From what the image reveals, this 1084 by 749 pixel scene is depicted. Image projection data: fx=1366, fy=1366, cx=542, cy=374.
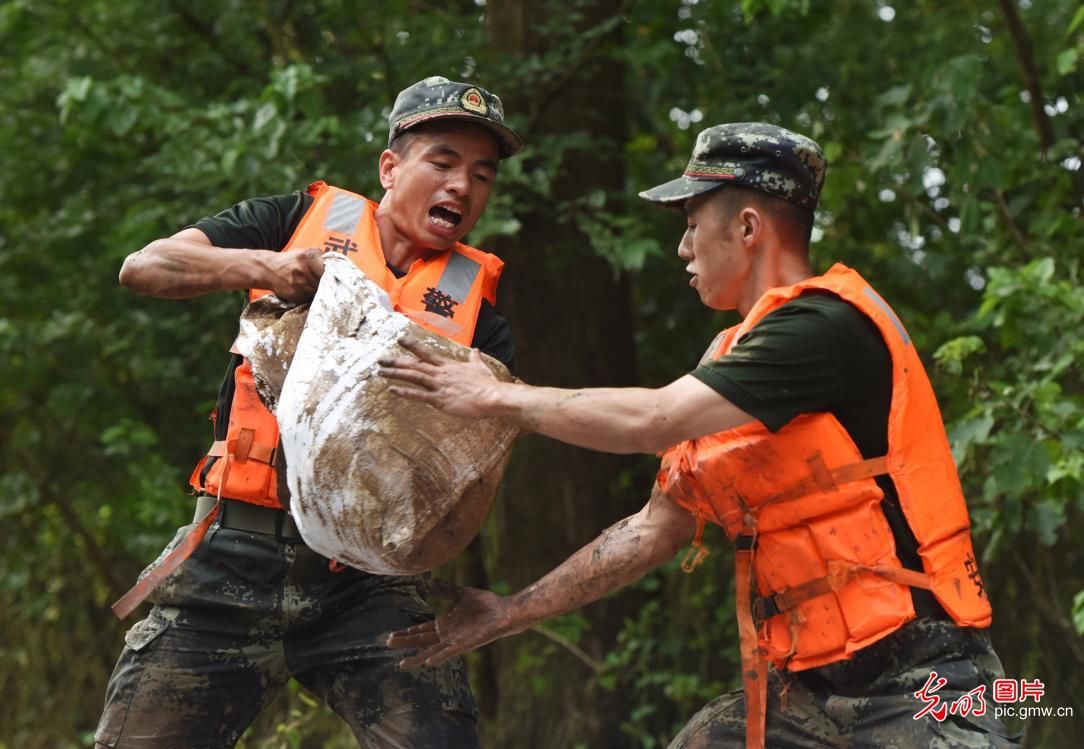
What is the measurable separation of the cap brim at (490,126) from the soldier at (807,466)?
2.28 ft

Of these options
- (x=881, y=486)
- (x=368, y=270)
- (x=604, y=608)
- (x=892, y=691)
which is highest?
(x=368, y=270)

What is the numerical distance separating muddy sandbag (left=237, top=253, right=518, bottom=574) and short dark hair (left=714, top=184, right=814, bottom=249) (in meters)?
0.64

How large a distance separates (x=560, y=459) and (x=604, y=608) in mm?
780

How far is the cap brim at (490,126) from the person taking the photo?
3539 mm

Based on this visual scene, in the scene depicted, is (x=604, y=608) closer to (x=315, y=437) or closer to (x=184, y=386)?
(x=184, y=386)

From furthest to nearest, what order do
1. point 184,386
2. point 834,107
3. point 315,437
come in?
point 184,386, point 834,107, point 315,437

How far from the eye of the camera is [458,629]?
338 centimetres

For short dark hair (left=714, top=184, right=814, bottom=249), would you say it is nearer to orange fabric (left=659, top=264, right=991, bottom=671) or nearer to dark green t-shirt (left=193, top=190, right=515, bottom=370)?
orange fabric (left=659, top=264, right=991, bottom=671)

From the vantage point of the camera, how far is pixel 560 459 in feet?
22.6

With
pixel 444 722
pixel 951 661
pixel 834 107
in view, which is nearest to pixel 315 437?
pixel 444 722

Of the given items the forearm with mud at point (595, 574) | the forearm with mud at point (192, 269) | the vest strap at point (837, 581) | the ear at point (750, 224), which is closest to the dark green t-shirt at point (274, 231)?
the forearm with mud at point (192, 269)

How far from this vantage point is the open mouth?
3594mm

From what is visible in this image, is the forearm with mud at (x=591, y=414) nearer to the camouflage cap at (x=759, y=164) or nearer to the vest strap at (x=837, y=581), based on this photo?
the vest strap at (x=837, y=581)

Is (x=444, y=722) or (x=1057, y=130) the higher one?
(x=1057, y=130)
